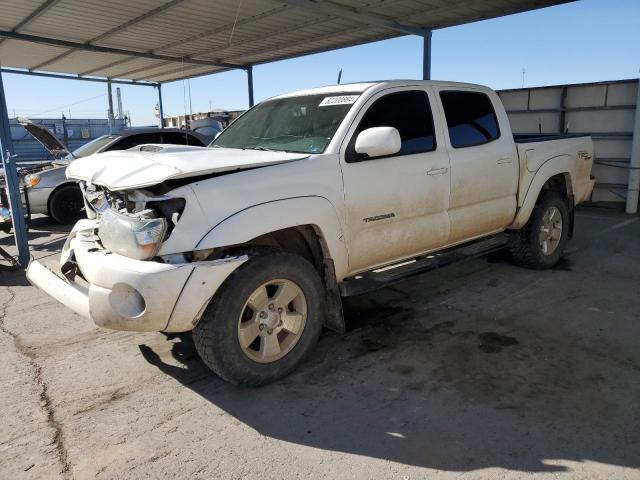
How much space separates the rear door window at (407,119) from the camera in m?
3.84

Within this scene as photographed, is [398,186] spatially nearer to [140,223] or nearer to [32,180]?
[140,223]

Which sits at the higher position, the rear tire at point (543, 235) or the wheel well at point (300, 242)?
the wheel well at point (300, 242)

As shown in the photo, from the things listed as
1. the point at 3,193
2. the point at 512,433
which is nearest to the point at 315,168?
the point at 512,433

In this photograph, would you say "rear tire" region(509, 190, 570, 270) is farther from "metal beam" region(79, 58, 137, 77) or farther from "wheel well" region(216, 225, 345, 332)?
"metal beam" region(79, 58, 137, 77)

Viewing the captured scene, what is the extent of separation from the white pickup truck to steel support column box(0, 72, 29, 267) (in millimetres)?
3261

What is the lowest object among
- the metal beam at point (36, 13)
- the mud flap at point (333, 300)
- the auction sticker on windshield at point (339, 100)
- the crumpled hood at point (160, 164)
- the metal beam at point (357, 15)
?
the mud flap at point (333, 300)

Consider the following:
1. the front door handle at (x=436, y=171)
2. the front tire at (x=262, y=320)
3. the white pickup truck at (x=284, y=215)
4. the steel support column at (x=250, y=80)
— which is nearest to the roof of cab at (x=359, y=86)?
the white pickup truck at (x=284, y=215)

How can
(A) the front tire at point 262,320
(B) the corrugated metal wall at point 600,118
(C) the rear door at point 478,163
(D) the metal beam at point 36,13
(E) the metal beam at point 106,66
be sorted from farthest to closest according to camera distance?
1. (E) the metal beam at point 106,66
2. (B) the corrugated metal wall at point 600,118
3. (D) the metal beam at point 36,13
4. (C) the rear door at point 478,163
5. (A) the front tire at point 262,320

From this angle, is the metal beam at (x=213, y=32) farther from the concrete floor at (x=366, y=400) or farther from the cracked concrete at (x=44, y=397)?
the concrete floor at (x=366, y=400)

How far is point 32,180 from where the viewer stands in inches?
349

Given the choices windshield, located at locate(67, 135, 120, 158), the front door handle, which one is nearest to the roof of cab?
the front door handle

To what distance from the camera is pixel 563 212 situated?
227 inches

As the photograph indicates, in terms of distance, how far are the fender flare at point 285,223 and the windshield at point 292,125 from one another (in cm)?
50

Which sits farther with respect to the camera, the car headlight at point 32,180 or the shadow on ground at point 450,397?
the car headlight at point 32,180
